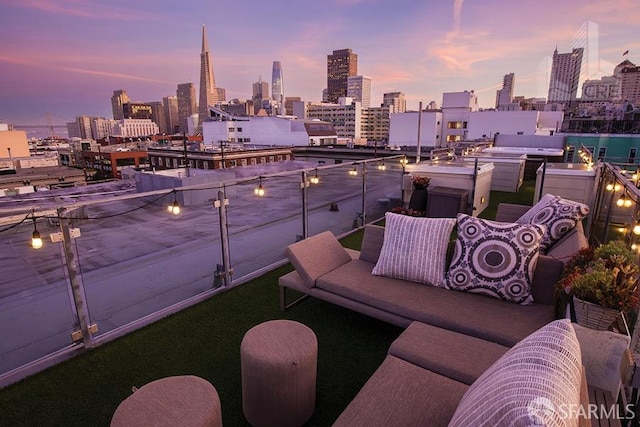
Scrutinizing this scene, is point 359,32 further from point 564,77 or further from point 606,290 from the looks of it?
point 564,77

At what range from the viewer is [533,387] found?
991mm

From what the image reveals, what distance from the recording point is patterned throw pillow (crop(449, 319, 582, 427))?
35.7 inches

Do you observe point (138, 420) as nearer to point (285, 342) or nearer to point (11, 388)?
point (285, 342)

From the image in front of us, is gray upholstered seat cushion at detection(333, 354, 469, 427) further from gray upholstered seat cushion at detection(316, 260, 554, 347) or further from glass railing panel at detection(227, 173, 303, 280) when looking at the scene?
glass railing panel at detection(227, 173, 303, 280)

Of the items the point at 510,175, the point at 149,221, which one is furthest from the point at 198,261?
the point at 510,175

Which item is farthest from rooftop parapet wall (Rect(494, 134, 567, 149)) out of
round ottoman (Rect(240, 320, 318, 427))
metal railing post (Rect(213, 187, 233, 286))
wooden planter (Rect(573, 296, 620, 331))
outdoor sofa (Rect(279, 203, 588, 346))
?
round ottoman (Rect(240, 320, 318, 427))

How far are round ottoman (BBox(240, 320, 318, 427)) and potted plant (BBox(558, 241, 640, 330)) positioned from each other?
5.83 feet

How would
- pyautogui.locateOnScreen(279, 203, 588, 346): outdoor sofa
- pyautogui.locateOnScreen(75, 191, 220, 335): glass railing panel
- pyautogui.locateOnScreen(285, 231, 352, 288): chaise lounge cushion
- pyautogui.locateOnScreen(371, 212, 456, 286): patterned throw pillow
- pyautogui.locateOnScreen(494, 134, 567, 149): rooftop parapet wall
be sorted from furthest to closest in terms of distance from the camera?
1. pyautogui.locateOnScreen(494, 134, 567, 149): rooftop parapet wall
2. pyautogui.locateOnScreen(75, 191, 220, 335): glass railing panel
3. pyautogui.locateOnScreen(285, 231, 352, 288): chaise lounge cushion
4. pyautogui.locateOnScreen(371, 212, 456, 286): patterned throw pillow
5. pyautogui.locateOnScreen(279, 203, 588, 346): outdoor sofa

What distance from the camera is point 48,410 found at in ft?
8.45

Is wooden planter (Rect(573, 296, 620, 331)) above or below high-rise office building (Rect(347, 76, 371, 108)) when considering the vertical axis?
below

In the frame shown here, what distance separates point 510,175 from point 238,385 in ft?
38.2

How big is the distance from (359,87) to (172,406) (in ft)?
647

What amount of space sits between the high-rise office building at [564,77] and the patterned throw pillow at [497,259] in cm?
11438

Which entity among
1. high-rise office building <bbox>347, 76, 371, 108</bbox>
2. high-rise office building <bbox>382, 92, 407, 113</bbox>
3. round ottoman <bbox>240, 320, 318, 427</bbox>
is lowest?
round ottoman <bbox>240, 320, 318, 427</bbox>
